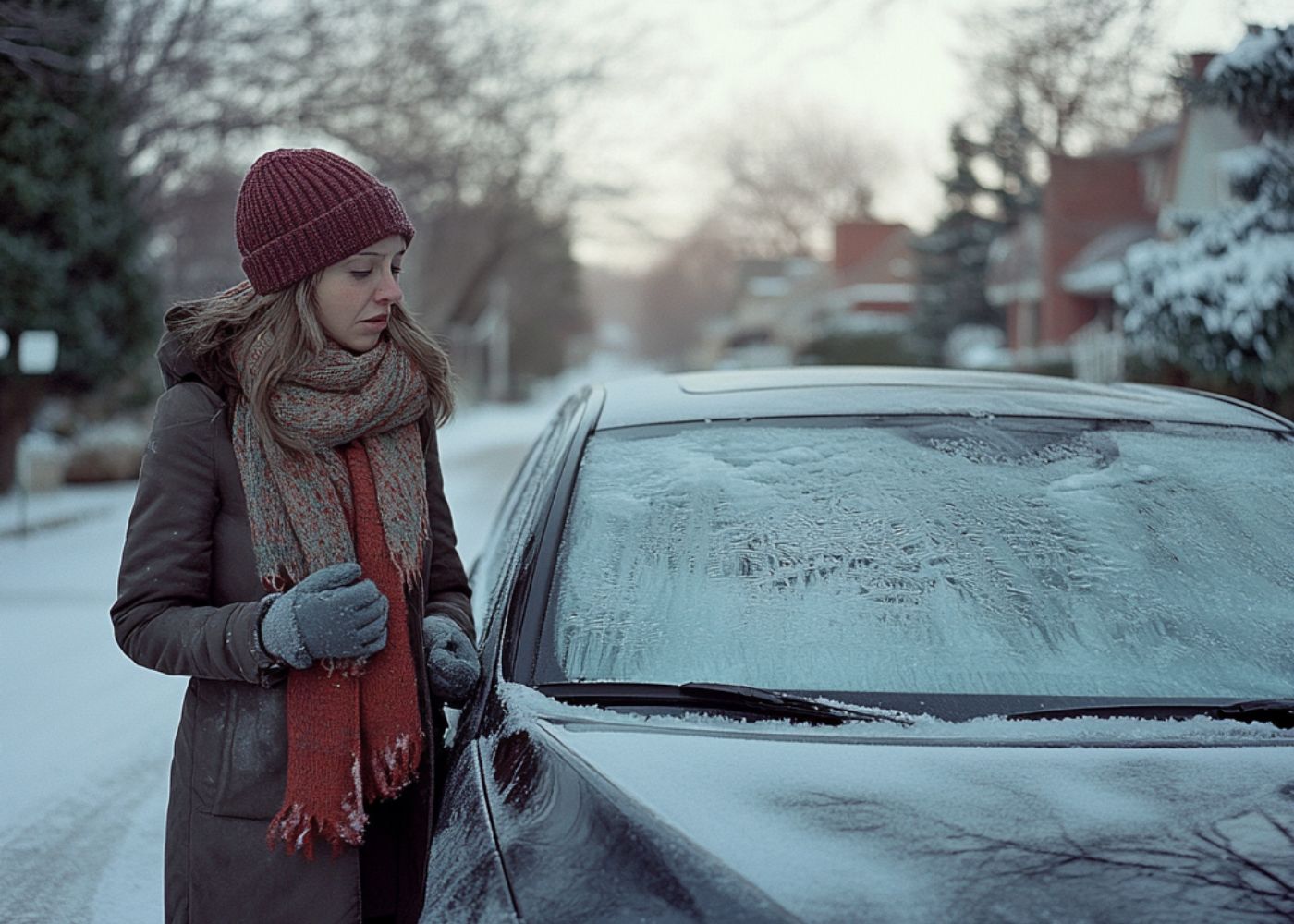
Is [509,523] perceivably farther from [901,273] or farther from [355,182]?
[901,273]

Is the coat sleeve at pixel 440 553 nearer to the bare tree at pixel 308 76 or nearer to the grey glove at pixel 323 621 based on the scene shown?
the grey glove at pixel 323 621

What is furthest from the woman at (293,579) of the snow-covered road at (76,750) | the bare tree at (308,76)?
the bare tree at (308,76)

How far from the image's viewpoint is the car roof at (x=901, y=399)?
268 centimetres

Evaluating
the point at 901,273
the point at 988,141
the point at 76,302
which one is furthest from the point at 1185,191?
the point at 901,273

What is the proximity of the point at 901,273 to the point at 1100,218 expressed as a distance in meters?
29.7

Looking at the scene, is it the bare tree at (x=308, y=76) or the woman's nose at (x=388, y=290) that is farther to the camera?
the bare tree at (x=308, y=76)

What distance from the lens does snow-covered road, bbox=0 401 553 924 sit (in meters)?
3.52

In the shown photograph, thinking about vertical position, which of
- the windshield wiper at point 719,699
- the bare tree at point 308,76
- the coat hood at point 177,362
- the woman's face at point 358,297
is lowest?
the windshield wiper at point 719,699

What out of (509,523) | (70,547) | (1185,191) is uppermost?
(1185,191)

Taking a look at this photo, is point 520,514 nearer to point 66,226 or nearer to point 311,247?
point 311,247

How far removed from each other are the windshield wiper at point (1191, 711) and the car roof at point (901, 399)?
0.82m

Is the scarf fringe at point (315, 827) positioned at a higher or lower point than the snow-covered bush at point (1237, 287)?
lower

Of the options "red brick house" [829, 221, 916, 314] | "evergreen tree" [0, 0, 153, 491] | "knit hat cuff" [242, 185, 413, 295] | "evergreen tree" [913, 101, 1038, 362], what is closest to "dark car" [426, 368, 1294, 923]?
"knit hat cuff" [242, 185, 413, 295]

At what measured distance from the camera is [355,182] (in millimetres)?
2146
